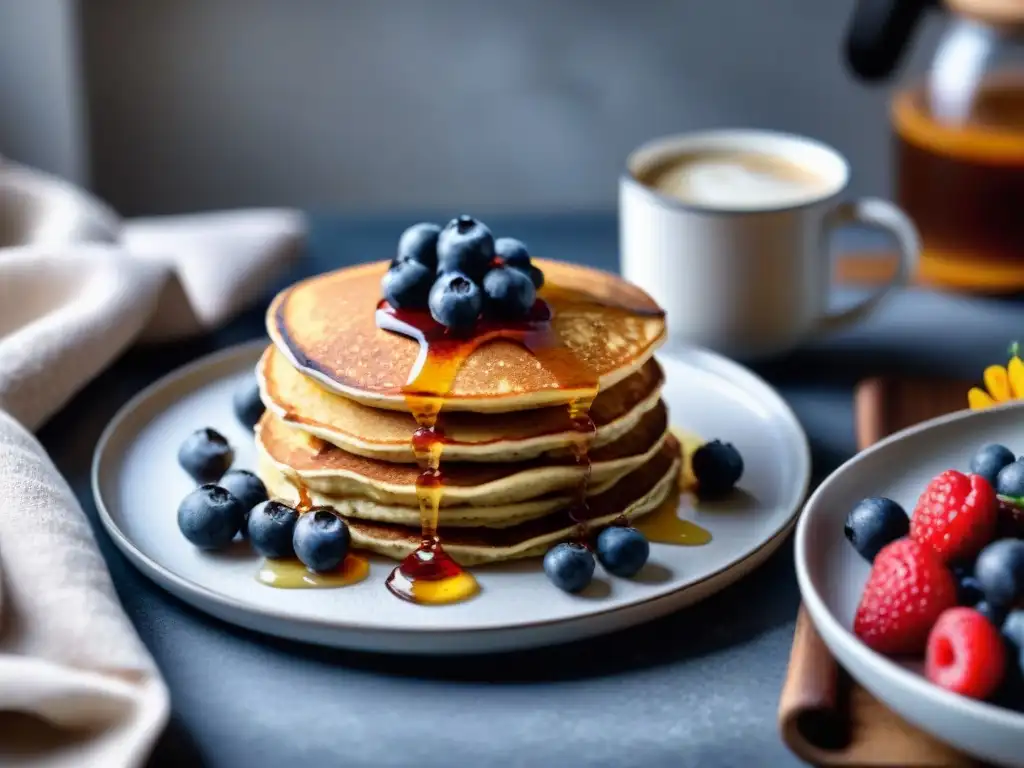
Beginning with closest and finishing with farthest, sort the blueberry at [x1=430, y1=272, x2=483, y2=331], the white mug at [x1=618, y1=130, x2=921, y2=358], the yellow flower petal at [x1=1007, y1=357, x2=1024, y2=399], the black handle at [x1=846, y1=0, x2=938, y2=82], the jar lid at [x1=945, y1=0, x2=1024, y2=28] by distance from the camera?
the blueberry at [x1=430, y1=272, x2=483, y2=331], the yellow flower petal at [x1=1007, y1=357, x2=1024, y2=399], the white mug at [x1=618, y1=130, x2=921, y2=358], the jar lid at [x1=945, y1=0, x2=1024, y2=28], the black handle at [x1=846, y1=0, x2=938, y2=82]

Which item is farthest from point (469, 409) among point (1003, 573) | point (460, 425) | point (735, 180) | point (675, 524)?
point (735, 180)

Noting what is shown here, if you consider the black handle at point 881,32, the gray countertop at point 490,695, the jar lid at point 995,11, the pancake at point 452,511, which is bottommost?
the gray countertop at point 490,695

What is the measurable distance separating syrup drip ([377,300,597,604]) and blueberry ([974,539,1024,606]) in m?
0.35

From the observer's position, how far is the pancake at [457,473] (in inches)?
45.3

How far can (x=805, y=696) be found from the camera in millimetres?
954

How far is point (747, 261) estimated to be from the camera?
1.55m

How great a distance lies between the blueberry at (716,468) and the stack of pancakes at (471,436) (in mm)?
29

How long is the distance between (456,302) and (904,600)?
1.51 feet

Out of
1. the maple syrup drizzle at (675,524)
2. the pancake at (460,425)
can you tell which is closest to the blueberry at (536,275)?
the pancake at (460,425)

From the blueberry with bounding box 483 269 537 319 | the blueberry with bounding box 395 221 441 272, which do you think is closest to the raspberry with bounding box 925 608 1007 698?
the blueberry with bounding box 483 269 537 319

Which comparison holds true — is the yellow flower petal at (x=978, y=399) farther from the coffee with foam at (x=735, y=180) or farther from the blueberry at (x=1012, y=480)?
the coffee with foam at (x=735, y=180)

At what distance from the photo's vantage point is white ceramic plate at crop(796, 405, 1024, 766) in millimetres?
856

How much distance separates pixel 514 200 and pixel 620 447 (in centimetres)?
137

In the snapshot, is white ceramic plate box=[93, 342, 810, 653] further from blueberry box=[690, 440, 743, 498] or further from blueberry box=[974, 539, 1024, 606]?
blueberry box=[974, 539, 1024, 606]
